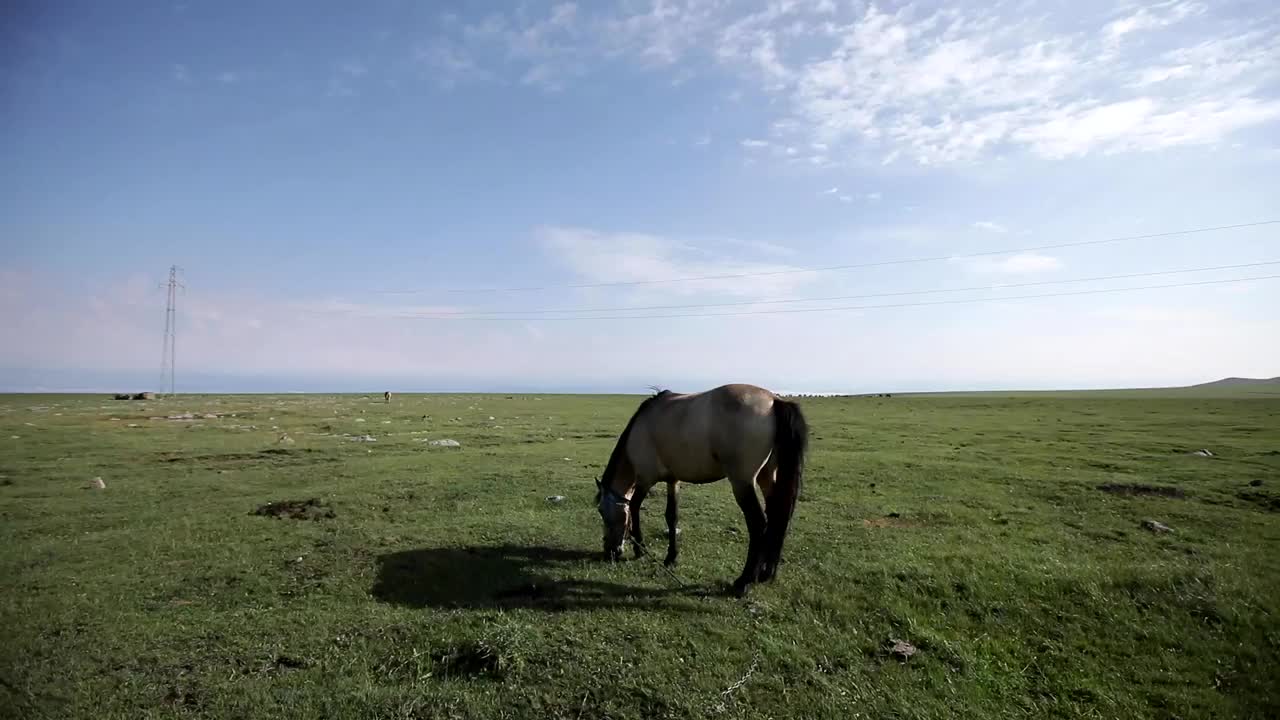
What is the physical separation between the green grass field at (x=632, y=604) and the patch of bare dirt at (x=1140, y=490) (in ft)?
0.30

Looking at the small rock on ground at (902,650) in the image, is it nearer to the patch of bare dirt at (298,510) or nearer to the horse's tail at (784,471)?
the horse's tail at (784,471)

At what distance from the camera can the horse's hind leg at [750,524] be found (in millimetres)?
7621

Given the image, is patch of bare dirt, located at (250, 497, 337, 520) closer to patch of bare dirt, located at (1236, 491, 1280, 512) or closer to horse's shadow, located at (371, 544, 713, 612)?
horse's shadow, located at (371, 544, 713, 612)

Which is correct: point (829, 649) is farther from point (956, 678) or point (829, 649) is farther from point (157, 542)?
point (157, 542)

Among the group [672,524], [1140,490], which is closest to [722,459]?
[672,524]

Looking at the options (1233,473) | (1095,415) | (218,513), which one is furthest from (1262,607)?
(1095,415)

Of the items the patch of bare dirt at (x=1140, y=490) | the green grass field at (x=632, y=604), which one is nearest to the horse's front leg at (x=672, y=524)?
the green grass field at (x=632, y=604)

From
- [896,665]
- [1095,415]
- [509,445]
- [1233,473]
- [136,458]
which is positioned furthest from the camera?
[1095,415]

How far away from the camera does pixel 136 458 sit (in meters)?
19.8

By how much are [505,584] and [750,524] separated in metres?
3.39

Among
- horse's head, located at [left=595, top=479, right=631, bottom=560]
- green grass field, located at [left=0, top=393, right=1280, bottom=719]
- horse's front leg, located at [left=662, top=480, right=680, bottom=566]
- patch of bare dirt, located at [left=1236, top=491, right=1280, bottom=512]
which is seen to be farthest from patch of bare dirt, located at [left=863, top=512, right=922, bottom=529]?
patch of bare dirt, located at [left=1236, top=491, right=1280, bottom=512]

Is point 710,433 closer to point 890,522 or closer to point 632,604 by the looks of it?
point 632,604

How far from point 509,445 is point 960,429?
75.3 feet

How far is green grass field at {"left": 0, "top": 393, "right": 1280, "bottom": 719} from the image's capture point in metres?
5.35
